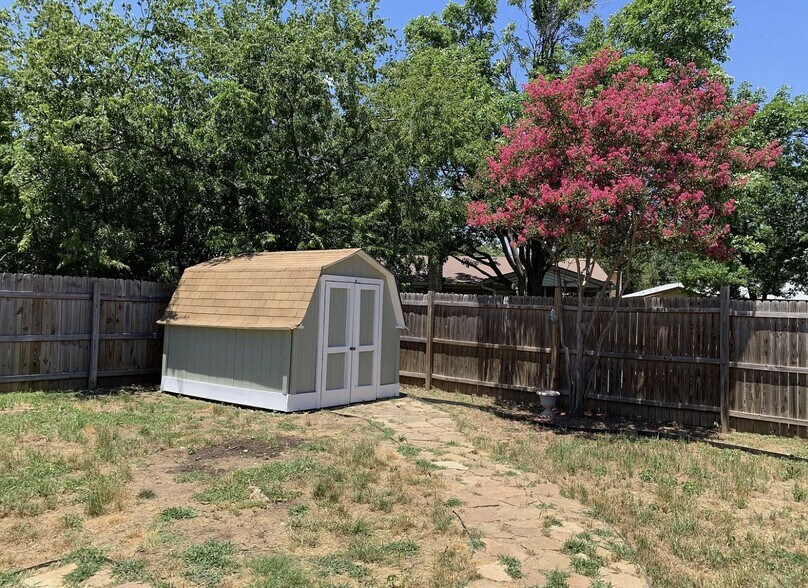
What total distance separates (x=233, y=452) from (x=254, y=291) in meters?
3.80

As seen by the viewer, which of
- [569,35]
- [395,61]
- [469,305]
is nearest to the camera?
[469,305]

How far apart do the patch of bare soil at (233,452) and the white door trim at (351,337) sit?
2275 millimetres

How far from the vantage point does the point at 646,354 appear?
973cm

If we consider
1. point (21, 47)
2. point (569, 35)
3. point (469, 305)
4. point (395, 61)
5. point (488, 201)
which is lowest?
point (469, 305)

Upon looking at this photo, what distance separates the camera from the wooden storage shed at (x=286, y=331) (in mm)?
9578

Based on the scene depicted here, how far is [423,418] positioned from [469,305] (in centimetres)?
314

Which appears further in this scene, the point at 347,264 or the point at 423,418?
the point at 347,264

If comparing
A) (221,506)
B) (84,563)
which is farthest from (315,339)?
(84,563)

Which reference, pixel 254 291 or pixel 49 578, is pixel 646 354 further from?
pixel 49 578

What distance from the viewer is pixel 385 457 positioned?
6953 millimetres

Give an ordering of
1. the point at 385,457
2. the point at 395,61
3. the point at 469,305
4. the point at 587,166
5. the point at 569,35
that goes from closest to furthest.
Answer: the point at 385,457, the point at 587,166, the point at 469,305, the point at 395,61, the point at 569,35

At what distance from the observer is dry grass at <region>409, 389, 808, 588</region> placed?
14.2 feet

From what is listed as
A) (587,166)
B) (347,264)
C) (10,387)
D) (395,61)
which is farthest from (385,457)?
(395,61)

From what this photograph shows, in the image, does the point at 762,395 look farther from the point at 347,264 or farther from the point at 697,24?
the point at 697,24
